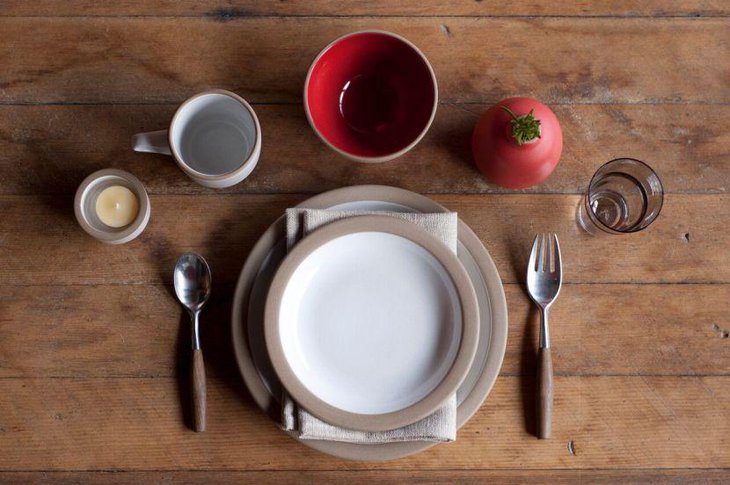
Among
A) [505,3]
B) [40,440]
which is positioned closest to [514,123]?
[505,3]

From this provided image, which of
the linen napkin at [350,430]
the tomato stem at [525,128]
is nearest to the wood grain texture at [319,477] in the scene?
the linen napkin at [350,430]

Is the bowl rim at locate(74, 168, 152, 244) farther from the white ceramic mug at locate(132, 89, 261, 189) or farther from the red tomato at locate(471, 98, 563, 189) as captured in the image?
the red tomato at locate(471, 98, 563, 189)

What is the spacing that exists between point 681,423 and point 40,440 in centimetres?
89

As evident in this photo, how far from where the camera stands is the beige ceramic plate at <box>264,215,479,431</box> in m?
0.78

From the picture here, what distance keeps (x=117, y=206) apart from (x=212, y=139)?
15 cm

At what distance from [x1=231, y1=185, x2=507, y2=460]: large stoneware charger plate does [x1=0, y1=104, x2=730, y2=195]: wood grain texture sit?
0.20 feet

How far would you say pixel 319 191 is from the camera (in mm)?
887

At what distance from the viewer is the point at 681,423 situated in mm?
883

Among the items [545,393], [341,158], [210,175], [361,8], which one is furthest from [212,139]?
[545,393]

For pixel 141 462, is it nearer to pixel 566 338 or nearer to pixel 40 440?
pixel 40 440

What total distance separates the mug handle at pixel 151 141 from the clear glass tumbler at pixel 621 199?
1.86ft

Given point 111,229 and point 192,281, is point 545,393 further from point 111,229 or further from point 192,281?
point 111,229

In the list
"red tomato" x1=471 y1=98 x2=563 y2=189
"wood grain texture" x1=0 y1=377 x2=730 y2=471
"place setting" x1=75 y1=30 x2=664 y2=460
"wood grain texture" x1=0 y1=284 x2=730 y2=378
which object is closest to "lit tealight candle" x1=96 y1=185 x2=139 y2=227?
"place setting" x1=75 y1=30 x2=664 y2=460

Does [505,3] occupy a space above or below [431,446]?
above
